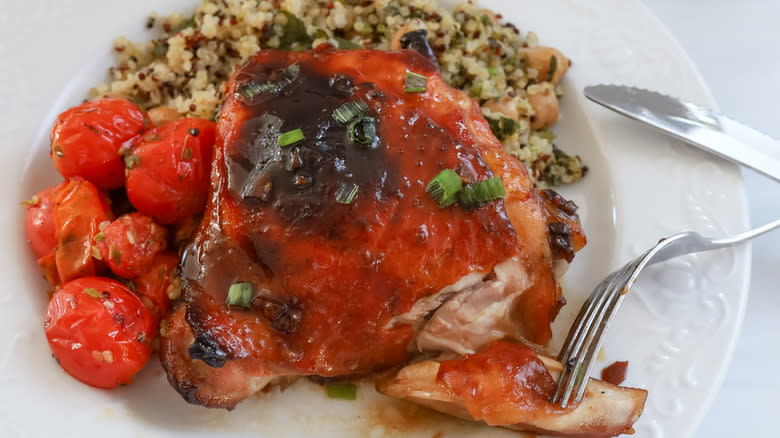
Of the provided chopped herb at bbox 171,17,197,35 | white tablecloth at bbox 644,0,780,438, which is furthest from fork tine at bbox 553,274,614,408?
chopped herb at bbox 171,17,197,35

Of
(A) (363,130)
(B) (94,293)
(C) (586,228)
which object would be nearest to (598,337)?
(C) (586,228)

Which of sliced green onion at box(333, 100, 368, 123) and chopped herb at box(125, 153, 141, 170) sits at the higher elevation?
sliced green onion at box(333, 100, 368, 123)

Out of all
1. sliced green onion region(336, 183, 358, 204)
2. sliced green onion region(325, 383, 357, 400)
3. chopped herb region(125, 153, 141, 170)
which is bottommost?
sliced green onion region(325, 383, 357, 400)

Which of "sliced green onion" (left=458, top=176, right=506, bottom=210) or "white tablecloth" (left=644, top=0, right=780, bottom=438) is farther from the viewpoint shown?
"white tablecloth" (left=644, top=0, right=780, bottom=438)

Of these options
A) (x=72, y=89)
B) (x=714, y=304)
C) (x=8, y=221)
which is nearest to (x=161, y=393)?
(x=8, y=221)

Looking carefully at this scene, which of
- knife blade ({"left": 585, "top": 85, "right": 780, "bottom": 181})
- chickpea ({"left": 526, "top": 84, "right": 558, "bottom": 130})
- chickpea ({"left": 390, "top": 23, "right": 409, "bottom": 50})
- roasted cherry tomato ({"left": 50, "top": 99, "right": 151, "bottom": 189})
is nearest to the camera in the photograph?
roasted cherry tomato ({"left": 50, "top": 99, "right": 151, "bottom": 189})

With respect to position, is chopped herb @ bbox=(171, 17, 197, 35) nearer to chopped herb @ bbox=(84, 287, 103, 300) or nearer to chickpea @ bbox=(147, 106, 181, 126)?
chickpea @ bbox=(147, 106, 181, 126)

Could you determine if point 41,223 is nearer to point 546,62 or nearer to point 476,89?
point 476,89
